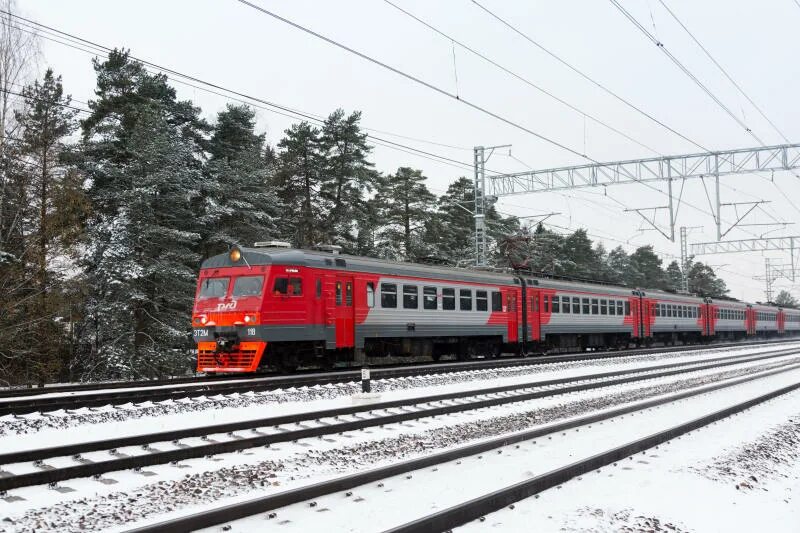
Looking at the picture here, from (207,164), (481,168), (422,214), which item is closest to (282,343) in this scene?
(481,168)

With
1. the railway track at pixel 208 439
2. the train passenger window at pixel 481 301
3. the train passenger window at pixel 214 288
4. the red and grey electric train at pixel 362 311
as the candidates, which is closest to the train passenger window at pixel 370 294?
the red and grey electric train at pixel 362 311

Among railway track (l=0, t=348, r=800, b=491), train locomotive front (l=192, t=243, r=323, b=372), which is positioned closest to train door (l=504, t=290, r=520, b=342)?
train locomotive front (l=192, t=243, r=323, b=372)

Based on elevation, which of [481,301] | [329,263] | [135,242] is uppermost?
[135,242]

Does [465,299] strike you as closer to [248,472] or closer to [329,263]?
[329,263]

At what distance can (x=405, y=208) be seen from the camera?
147 ft

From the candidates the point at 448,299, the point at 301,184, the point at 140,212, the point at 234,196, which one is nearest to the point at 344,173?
the point at 301,184

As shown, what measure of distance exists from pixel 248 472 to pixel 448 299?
14.7 meters

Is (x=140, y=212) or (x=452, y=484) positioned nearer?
(x=452, y=484)

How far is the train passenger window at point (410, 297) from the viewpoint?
1956 centimetres

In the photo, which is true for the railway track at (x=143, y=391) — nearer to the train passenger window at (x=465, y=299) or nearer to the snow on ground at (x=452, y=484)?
the train passenger window at (x=465, y=299)

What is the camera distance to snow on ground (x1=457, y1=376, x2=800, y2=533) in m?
5.34

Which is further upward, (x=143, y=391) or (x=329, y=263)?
(x=329, y=263)

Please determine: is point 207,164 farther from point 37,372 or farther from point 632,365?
point 632,365

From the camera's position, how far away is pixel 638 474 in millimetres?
6957
